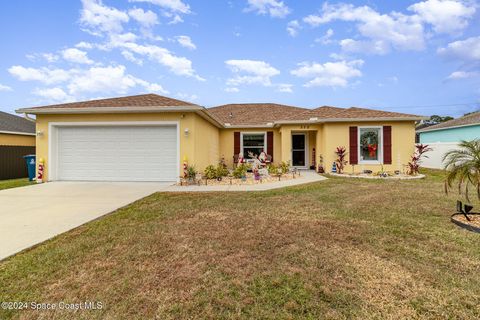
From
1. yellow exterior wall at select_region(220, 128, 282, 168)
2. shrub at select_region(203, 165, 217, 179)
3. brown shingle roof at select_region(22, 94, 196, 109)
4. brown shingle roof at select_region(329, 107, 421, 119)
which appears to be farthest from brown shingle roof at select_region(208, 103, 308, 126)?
shrub at select_region(203, 165, 217, 179)

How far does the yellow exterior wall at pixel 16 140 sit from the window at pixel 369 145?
64.7 feet

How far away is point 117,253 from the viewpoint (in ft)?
12.6

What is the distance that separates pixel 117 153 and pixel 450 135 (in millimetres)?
23694

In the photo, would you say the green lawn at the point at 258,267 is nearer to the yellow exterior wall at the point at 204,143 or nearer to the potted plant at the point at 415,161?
the yellow exterior wall at the point at 204,143

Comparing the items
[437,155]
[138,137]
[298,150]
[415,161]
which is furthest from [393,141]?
[138,137]

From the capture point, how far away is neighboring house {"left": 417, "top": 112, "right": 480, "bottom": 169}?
58.4 feet

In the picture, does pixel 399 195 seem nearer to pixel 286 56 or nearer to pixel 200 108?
pixel 200 108

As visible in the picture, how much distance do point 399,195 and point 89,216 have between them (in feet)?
27.6

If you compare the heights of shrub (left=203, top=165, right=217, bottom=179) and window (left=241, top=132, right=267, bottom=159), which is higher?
window (left=241, top=132, right=267, bottom=159)

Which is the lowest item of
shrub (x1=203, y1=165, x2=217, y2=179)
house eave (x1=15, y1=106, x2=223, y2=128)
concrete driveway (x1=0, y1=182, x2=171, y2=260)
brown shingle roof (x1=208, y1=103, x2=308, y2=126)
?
concrete driveway (x1=0, y1=182, x2=171, y2=260)

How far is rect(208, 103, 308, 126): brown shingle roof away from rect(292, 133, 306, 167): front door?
1494 mm

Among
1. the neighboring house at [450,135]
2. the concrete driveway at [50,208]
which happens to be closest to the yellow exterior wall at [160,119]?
the concrete driveway at [50,208]

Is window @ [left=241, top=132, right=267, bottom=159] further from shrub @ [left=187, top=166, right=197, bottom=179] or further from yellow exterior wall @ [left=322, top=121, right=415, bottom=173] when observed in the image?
shrub @ [left=187, top=166, right=197, bottom=179]

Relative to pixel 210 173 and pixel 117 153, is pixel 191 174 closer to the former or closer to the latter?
pixel 210 173
